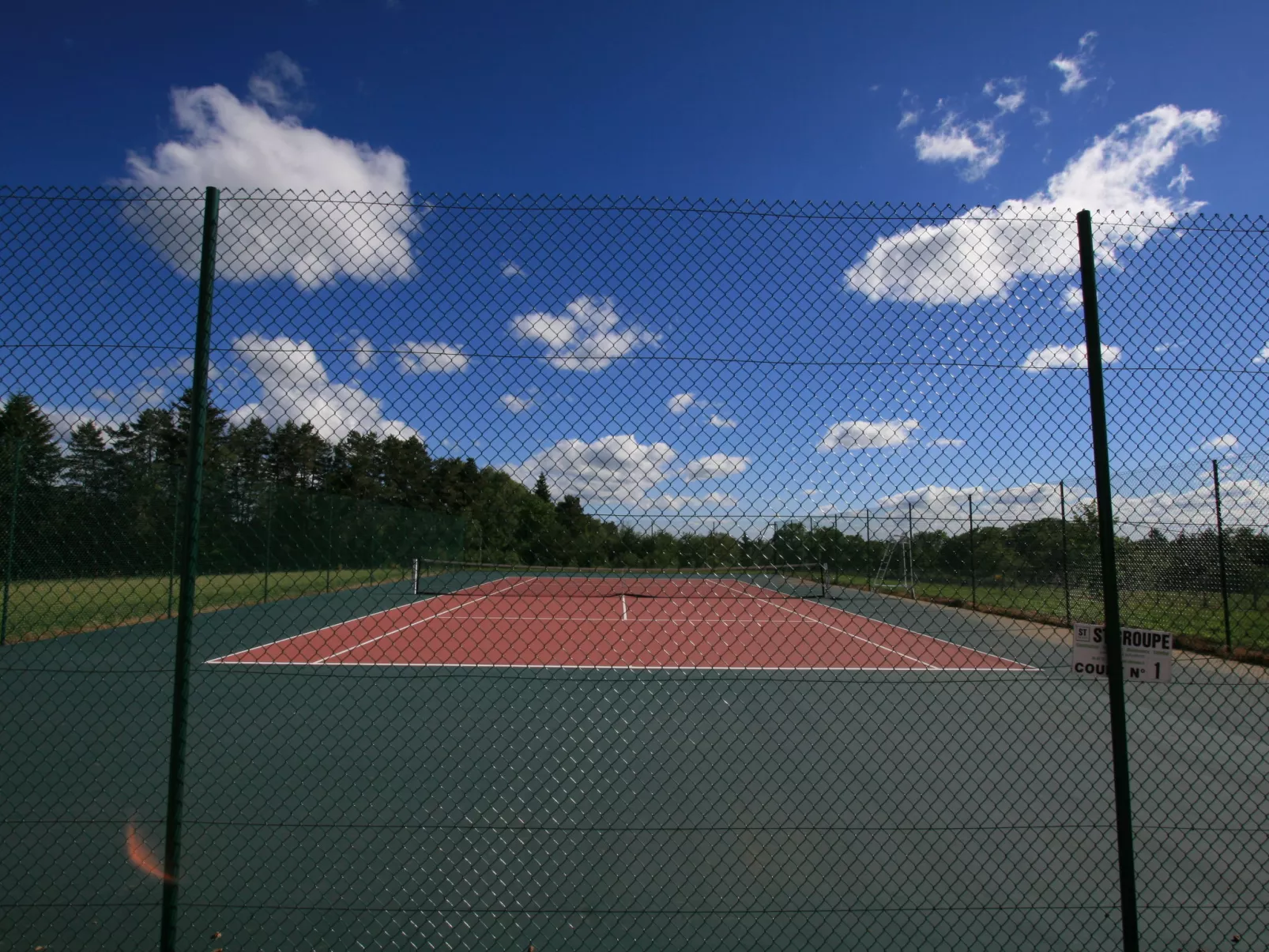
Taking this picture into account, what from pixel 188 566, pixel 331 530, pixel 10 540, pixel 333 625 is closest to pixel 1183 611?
pixel 188 566

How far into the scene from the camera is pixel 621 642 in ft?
46.9

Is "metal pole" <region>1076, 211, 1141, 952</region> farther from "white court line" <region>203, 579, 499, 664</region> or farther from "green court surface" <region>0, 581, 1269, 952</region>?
"white court line" <region>203, 579, 499, 664</region>

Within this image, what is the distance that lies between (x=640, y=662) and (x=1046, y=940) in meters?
8.32

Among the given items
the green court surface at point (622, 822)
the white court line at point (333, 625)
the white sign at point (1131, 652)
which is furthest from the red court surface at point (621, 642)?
the white sign at point (1131, 652)

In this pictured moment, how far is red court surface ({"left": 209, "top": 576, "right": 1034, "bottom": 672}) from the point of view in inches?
434

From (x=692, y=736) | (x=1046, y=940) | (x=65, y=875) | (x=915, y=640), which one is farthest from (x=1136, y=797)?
(x=915, y=640)

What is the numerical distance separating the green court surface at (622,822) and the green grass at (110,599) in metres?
3.85

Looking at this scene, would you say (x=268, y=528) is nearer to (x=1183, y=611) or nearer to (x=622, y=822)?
(x=622, y=822)

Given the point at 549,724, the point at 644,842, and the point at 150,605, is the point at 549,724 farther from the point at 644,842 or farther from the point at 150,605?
the point at 150,605

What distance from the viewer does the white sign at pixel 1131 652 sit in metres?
3.05

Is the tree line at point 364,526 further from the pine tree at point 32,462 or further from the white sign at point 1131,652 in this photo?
the white sign at point 1131,652

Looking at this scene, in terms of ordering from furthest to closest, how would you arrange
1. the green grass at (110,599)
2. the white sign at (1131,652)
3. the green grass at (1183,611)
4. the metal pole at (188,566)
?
1. the green grass at (110,599)
2. the green grass at (1183,611)
3. the white sign at (1131,652)
4. the metal pole at (188,566)

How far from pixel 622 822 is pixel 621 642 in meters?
9.54

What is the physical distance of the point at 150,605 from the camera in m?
14.9
